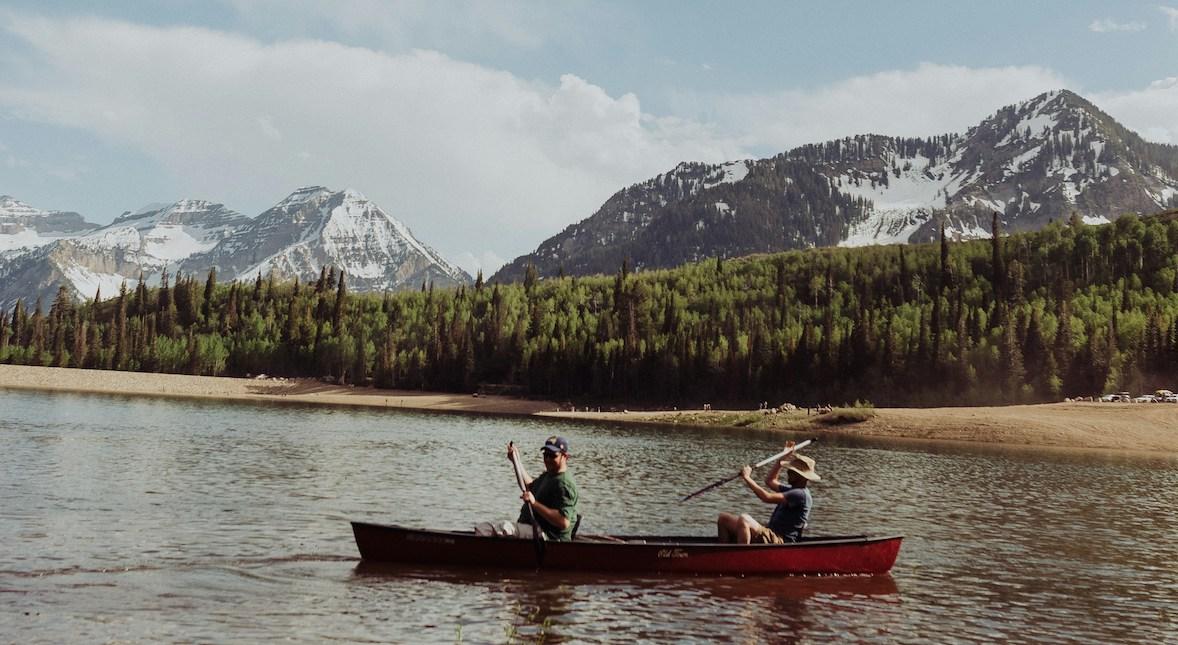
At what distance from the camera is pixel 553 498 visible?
78.2ft

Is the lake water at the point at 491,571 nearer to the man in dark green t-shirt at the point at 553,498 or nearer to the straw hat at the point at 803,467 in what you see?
the man in dark green t-shirt at the point at 553,498

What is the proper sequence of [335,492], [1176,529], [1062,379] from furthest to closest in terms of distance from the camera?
1. [1062,379]
2. [335,492]
3. [1176,529]

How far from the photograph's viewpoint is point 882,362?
154875 mm

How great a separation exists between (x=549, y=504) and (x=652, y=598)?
3.73 meters

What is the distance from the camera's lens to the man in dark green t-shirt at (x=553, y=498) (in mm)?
23453

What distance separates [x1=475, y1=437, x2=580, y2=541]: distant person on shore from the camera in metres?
23.5

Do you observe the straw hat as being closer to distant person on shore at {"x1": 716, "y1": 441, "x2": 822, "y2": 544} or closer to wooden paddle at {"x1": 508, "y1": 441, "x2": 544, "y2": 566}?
distant person on shore at {"x1": 716, "y1": 441, "x2": 822, "y2": 544}

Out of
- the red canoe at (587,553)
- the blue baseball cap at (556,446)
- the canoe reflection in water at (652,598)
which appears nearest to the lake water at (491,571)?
the canoe reflection in water at (652,598)

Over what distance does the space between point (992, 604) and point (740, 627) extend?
7.54m

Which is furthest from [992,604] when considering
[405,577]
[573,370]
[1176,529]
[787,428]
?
[573,370]

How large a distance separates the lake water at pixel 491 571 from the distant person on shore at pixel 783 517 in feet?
3.91

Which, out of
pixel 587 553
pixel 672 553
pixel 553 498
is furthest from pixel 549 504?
pixel 672 553

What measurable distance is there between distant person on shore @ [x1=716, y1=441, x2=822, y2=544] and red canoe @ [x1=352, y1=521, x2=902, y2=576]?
52 centimetres

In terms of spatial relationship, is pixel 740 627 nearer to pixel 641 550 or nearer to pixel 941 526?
pixel 641 550
